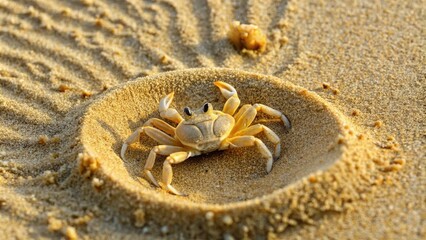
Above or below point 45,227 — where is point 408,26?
above

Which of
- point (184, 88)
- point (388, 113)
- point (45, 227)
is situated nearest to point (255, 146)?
point (184, 88)

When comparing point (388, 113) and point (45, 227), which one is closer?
point (45, 227)

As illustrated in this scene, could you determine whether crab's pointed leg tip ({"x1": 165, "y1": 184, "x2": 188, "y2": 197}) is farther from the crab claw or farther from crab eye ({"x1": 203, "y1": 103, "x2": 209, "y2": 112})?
the crab claw

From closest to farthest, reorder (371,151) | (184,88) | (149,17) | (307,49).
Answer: (371,151) → (184,88) → (307,49) → (149,17)

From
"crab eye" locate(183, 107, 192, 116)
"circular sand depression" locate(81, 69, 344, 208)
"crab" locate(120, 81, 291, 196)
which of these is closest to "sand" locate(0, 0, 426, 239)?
"circular sand depression" locate(81, 69, 344, 208)

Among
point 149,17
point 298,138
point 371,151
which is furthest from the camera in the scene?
point 149,17

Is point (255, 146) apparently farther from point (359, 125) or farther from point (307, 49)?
point (307, 49)

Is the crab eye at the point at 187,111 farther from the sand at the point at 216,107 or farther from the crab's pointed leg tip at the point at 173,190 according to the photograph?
the crab's pointed leg tip at the point at 173,190
